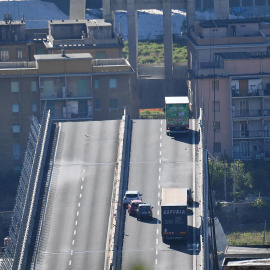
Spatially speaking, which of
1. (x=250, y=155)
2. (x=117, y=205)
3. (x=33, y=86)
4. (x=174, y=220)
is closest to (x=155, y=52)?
(x=250, y=155)

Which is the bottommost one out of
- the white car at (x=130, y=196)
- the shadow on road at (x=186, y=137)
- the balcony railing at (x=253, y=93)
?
the white car at (x=130, y=196)

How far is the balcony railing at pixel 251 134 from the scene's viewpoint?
94250 mm

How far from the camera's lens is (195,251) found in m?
61.3

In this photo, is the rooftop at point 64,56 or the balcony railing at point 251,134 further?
the balcony railing at point 251,134

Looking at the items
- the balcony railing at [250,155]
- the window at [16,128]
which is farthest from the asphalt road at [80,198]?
the balcony railing at [250,155]

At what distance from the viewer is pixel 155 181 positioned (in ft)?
234

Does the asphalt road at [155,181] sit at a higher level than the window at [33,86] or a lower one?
lower

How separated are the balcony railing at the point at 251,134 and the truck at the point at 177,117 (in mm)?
17319

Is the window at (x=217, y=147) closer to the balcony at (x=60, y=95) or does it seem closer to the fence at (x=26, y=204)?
the balcony at (x=60, y=95)

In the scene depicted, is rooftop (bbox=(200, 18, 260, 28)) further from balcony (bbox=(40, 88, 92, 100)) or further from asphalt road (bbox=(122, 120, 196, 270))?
asphalt road (bbox=(122, 120, 196, 270))

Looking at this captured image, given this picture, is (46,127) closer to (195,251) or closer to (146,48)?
(195,251)

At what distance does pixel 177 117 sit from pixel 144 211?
1255 cm

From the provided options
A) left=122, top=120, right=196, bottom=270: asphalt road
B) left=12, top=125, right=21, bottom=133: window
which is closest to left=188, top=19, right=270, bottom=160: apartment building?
left=12, top=125, right=21, bottom=133: window

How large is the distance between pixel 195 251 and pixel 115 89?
33.1 m
